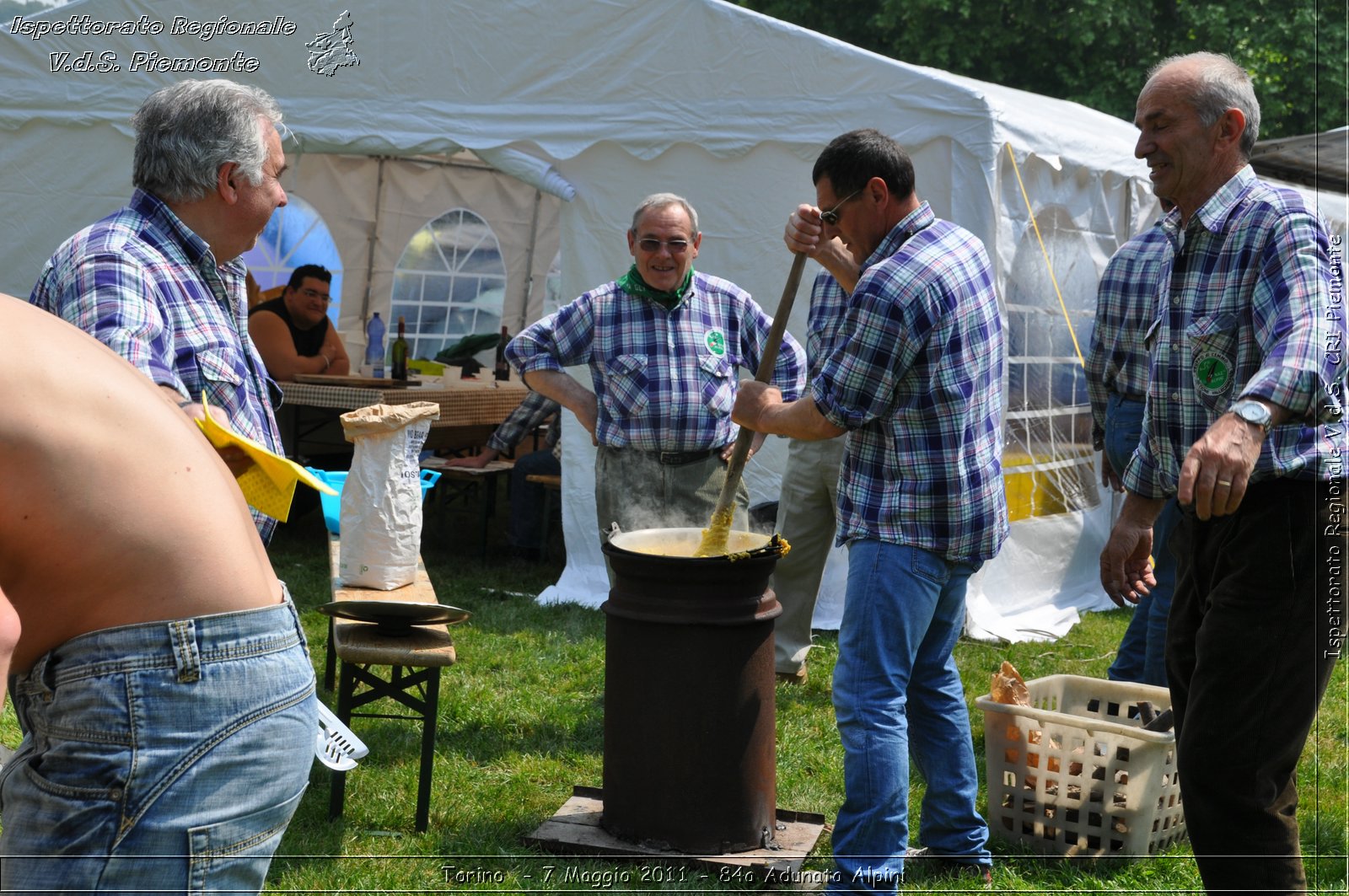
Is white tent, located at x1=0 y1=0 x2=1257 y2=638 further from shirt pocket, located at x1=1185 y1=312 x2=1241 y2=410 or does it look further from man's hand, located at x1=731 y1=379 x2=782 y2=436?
shirt pocket, located at x1=1185 y1=312 x2=1241 y2=410

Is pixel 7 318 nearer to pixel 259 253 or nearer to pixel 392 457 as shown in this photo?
pixel 392 457

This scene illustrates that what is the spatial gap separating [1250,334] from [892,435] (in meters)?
0.86

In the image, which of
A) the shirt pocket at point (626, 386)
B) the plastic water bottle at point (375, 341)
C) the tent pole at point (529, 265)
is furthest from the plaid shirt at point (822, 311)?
the tent pole at point (529, 265)

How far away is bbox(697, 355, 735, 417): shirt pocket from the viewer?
4.94 meters

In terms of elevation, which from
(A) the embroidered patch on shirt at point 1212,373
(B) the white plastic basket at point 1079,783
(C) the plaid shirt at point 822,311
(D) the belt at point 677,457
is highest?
(C) the plaid shirt at point 822,311

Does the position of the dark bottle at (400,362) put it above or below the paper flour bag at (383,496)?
above

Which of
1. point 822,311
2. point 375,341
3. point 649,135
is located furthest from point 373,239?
point 822,311

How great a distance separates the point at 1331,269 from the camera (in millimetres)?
2625

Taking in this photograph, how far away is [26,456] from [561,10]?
634 cm

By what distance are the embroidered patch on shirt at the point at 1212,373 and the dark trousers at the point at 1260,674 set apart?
0.25 metres

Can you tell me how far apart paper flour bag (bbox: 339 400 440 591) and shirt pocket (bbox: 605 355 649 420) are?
1.12 m

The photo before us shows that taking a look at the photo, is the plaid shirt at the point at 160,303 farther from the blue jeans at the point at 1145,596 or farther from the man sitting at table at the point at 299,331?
the man sitting at table at the point at 299,331

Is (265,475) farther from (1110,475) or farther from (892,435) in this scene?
(1110,475)

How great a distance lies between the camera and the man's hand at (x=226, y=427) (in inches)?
95.9
